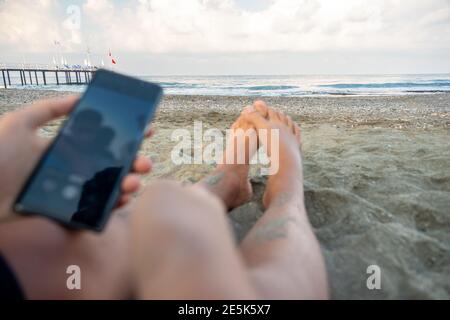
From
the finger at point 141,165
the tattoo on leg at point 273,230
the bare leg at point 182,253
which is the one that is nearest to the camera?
the bare leg at point 182,253

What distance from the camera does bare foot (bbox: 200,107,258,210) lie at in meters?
1.74

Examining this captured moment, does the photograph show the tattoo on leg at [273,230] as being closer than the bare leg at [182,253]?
No

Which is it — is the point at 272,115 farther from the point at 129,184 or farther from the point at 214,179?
the point at 129,184

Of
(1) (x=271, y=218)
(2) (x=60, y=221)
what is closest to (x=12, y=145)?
(2) (x=60, y=221)

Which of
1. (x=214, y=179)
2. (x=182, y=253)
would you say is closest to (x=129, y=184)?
(x=182, y=253)

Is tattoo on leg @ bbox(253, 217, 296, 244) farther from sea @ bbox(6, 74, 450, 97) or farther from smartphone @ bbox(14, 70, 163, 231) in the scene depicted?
sea @ bbox(6, 74, 450, 97)

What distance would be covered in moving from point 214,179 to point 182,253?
4.03ft

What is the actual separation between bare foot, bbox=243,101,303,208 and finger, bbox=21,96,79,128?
2.73 feet

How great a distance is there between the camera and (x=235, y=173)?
1.85m

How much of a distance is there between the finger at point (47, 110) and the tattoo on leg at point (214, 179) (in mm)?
888

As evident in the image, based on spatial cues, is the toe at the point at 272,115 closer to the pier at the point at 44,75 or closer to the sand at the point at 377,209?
the sand at the point at 377,209

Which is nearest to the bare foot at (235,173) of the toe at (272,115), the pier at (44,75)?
the toe at (272,115)

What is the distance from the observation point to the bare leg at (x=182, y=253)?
1.93 feet

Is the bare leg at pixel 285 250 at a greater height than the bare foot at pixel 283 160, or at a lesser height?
lesser
